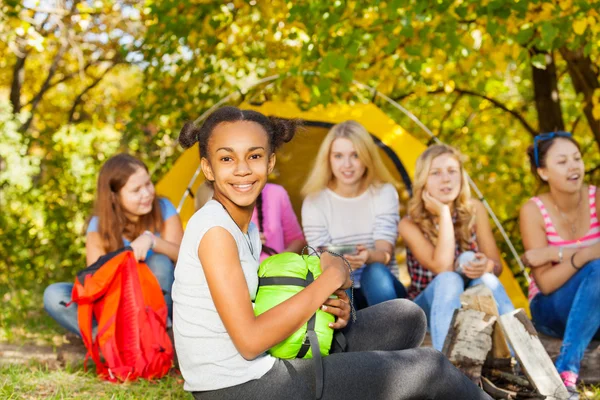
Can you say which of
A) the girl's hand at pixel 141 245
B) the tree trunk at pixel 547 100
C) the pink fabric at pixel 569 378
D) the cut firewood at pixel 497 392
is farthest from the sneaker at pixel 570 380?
the tree trunk at pixel 547 100

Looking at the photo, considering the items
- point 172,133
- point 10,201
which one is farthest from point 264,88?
point 10,201

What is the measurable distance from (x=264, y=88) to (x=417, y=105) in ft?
6.11

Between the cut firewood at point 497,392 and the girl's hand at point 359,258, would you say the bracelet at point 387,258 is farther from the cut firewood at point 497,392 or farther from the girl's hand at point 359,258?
the cut firewood at point 497,392

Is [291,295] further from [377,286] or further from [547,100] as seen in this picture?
[547,100]

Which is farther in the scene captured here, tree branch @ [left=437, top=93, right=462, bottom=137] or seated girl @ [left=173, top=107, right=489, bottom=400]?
tree branch @ [left=437, top=93, right=462, bottom=137]

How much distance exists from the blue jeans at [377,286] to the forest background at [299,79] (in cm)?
102

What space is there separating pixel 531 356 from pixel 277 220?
163cm

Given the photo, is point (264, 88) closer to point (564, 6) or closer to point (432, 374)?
point (564, 6)

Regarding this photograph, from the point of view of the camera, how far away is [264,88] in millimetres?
4859

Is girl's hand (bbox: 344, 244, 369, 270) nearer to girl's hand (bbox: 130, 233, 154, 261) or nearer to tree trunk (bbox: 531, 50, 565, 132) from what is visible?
girl's hand (bbox: 130, 233, 154, 261)

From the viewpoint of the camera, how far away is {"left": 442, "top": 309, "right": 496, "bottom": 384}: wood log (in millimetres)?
2885

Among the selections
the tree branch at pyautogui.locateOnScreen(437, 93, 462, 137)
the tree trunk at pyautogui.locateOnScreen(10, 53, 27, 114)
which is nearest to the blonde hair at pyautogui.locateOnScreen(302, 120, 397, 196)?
the tree branch at pyautogui.locateOnScreen(437, 93, 462, 137)

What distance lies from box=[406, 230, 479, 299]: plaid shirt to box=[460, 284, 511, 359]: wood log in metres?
0.46

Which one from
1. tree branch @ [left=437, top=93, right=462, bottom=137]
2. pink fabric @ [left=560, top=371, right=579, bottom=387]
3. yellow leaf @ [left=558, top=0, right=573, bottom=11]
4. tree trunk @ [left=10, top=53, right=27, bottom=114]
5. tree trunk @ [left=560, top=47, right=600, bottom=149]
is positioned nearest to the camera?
pink fabric @ [left=560, top=371, right=579, bottom=387]
